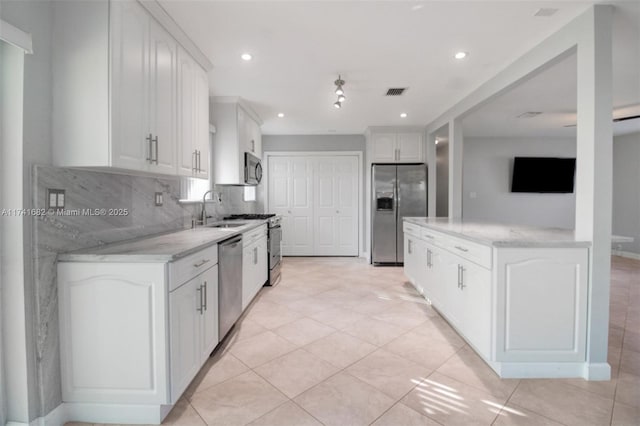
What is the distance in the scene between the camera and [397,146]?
17.3 ft

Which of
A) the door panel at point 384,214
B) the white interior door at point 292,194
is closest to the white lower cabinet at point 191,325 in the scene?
the door panel at point 384,214

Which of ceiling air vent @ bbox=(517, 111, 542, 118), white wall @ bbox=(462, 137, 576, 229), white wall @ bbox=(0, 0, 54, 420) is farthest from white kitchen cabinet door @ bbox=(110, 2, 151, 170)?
white wall @ bbox=(462, 137, 576, 229)

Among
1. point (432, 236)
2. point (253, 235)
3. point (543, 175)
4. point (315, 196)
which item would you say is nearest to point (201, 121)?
point (253, 235)

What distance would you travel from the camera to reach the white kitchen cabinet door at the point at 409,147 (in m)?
5.28

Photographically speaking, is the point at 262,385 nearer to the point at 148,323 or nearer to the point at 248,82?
the point at 148,323

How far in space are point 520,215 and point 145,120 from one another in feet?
22.5

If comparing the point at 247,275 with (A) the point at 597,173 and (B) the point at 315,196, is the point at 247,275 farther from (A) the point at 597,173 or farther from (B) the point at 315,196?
(B) the point at 315,196

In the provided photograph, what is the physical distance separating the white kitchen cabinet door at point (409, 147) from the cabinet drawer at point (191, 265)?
13.2 ft

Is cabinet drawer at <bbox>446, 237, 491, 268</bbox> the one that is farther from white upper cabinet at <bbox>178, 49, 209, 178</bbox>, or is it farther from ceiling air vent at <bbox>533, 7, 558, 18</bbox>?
white upper cabinet at <bbox>178, 49, 209, 178</bbox>

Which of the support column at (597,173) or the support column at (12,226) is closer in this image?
the support column at (12,226)

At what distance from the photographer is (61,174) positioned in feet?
5.19

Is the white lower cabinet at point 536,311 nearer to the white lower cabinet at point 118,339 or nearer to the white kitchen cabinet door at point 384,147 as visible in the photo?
the white lower cabinet at point 118,339

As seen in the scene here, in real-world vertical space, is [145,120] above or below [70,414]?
above

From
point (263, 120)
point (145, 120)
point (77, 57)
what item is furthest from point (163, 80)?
point (263, 120)
